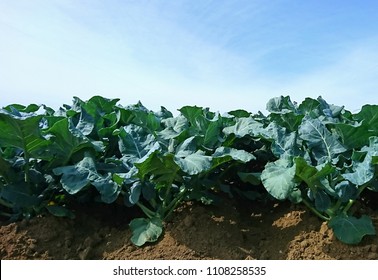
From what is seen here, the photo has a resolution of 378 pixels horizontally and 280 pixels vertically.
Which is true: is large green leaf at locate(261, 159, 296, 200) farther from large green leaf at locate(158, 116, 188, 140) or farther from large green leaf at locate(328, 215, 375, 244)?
large green leaf at locate(158, 116, 188, 140)

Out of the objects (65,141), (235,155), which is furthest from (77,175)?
(235,155)

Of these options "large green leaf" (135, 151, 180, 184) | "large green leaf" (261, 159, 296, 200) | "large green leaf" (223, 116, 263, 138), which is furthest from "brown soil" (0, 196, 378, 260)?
"large green leaf" (223, 116, 263, 138)

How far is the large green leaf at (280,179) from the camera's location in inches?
106

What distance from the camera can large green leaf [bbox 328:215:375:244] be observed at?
286 centimetres

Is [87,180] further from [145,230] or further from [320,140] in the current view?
[320,140]

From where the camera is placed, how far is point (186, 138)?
328 centimetres

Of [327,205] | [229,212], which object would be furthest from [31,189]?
[327,205]

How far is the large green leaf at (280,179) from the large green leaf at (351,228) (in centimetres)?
41

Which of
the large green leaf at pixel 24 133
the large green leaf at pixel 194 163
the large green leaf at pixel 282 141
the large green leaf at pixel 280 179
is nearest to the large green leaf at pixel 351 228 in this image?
the large green leaf at pixel 280 179

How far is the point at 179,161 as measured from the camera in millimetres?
2807

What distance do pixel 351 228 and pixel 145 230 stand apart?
1.31m

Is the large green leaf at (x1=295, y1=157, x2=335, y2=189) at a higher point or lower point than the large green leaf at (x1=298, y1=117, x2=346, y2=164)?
lower

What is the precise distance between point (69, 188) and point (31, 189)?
1.80ft

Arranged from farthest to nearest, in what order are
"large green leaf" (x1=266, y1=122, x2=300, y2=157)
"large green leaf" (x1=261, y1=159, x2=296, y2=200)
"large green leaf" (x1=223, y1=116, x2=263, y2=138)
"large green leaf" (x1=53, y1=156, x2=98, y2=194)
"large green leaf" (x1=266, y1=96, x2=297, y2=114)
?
"large green leaf" (x1=266, y1=96, x2=297, y2=114) < "large green leaf" (x1=223, y1=116, x2=263, y2=138) < "large green leaf" (x1=266, y1=122, x2=300, y2=157) < "large green leaf" (x1=53, y1=156, x2=98, y2=194) < "large green leaf" (x1=261, y1=159, x2=296, y2=200)
